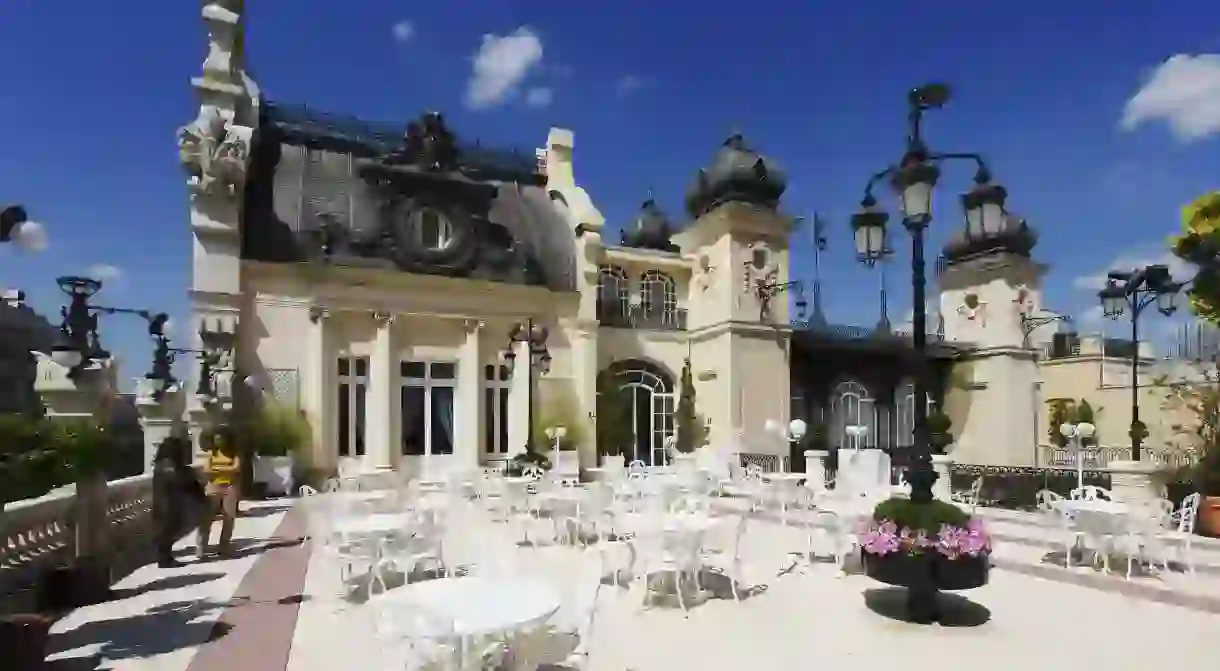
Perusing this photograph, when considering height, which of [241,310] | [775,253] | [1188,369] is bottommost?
[1188,369]

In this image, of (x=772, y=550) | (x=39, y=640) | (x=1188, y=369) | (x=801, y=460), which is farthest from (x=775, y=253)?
(x=39, y=640)

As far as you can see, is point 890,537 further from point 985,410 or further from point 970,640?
point 985,410

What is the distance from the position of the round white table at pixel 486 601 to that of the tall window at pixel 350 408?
13.2 m

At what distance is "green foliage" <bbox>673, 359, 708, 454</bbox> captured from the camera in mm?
19922

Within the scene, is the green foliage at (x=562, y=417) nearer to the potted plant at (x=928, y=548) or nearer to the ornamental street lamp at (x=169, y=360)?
the ornamental street lamp at (x=169, y=360)

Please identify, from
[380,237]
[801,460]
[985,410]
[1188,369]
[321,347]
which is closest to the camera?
[321,347]

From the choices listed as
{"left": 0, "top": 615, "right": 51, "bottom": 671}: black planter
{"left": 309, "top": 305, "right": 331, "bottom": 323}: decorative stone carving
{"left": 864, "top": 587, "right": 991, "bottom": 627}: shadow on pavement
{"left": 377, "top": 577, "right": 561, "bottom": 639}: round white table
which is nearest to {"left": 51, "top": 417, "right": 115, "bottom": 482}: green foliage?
{"left": 0, "top": 615, "right": 51, "bottom": 671}: black planter

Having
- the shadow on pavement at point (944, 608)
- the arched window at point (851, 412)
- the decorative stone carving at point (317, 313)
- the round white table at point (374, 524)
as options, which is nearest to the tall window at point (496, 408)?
the decorative stone carving at point (317, 313)

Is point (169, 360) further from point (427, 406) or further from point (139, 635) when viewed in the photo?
point (139, 635)

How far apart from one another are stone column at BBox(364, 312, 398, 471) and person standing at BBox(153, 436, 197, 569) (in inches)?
344

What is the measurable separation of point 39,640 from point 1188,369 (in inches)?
953

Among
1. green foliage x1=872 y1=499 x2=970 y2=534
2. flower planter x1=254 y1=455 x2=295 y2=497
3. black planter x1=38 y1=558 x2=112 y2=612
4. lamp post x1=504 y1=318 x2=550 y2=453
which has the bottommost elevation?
flower planter x1=254 y1=455 x2=295 y2=497

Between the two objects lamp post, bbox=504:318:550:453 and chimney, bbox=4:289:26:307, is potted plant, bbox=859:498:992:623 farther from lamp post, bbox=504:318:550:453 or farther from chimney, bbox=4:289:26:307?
lamp post, bbox=504:318:550:453

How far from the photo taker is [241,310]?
15844 millimetres
